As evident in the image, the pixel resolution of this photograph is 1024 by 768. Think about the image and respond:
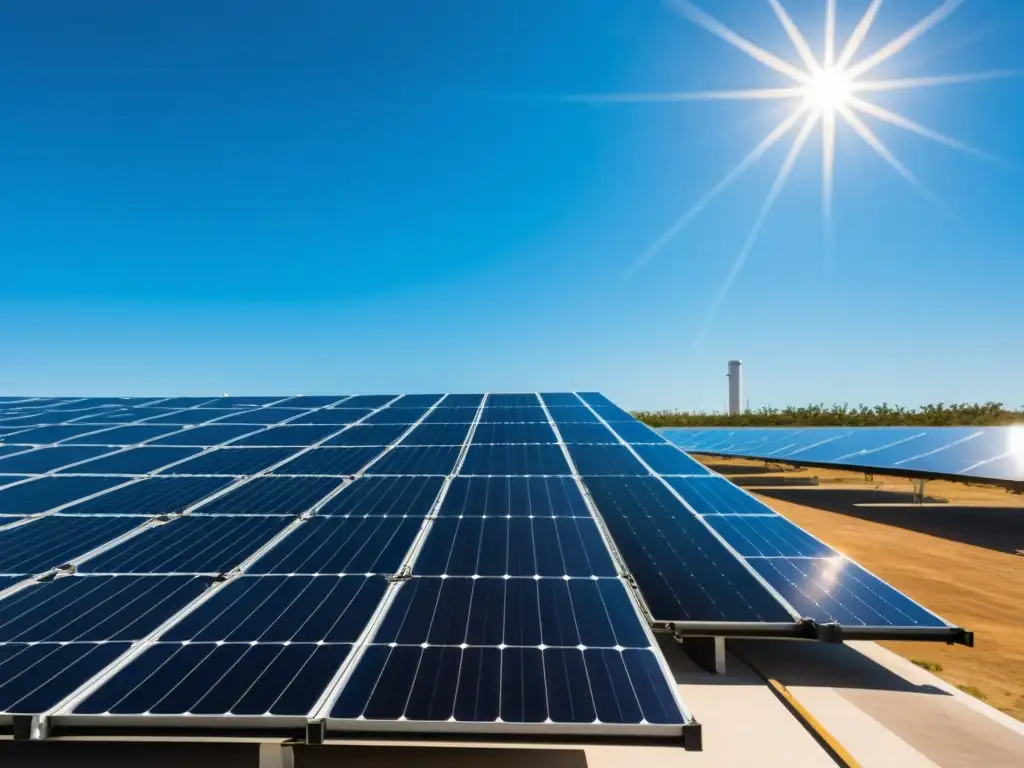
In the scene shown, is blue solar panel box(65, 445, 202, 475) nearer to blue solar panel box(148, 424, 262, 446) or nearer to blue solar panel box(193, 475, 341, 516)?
blue solar panel box(148, 424, 262, 446)

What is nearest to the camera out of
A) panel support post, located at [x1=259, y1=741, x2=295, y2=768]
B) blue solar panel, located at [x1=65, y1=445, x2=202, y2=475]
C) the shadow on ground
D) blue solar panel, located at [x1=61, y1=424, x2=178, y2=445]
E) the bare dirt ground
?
panel support post, located at [x1=259, y1=741, x2=295, y2=768]

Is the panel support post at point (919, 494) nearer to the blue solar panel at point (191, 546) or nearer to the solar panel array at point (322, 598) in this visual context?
the solar panel array at point (322, 598)

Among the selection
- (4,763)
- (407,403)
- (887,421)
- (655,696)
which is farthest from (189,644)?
(887,421)

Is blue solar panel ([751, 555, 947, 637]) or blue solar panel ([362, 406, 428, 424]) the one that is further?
blue solar panel ([362, 406, 428, 424])

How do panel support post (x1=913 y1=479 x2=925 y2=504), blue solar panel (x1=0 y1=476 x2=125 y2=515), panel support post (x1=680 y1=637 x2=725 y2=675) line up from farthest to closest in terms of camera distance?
panel support post (x1=913 y1=479 x2=925 y2=504)
blue solar panel (x1=0 y1=476 x2=125 y2=515)
panel support post (x1=680 y1=637 x2=725 y2=675)

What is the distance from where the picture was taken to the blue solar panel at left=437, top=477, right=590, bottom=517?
31.8 ft

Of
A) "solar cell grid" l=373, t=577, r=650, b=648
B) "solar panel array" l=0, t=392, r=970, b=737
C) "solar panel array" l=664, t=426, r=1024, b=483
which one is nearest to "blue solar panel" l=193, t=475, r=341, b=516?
"solar panel array" l=0, t=392, r=970, b=737

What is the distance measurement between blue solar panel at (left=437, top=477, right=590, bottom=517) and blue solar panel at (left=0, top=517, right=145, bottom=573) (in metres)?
5.70

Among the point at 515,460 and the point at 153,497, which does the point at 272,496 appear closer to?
the point at 153,497

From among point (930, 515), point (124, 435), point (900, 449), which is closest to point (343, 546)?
point (124, 435)

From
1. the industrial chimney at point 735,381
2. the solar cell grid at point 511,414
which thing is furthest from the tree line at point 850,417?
the solar cell grid at point 511,414

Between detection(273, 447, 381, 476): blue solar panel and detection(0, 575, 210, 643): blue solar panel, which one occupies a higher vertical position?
detection(273, 447, 381, 476): blue solar panel

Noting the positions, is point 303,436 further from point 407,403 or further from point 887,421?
point 887,421

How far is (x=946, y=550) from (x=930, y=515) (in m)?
8.27
